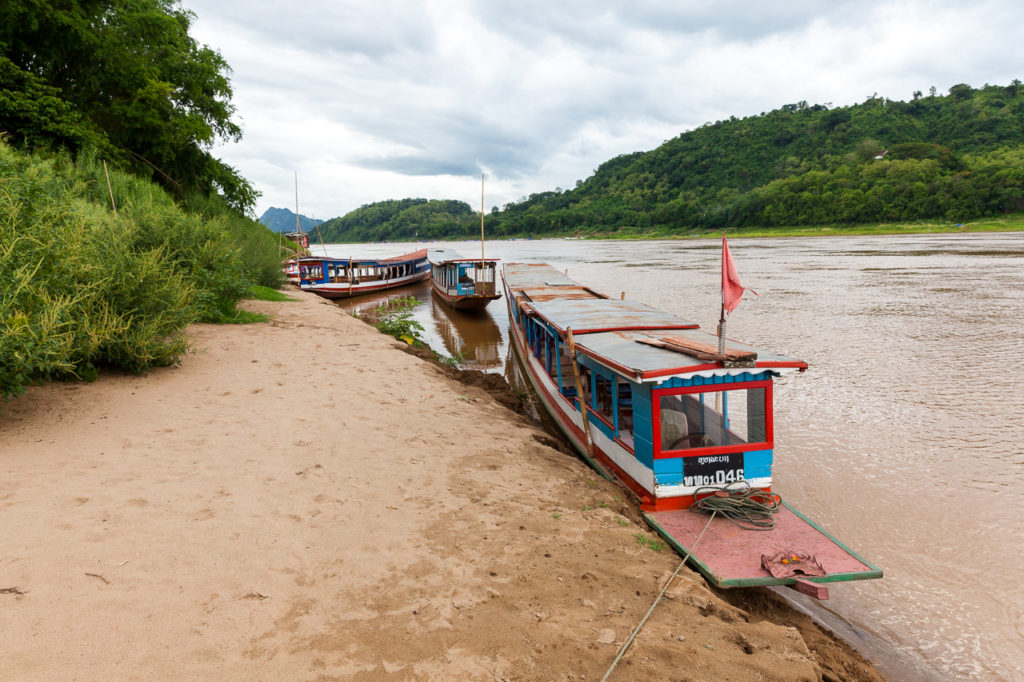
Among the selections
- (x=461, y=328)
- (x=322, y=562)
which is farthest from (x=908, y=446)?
(x=461, y=328)

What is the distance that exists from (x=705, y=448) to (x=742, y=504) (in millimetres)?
715

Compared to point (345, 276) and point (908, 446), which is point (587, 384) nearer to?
point (908, 446)

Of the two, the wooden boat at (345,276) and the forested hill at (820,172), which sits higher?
the forested hill at (820,172)

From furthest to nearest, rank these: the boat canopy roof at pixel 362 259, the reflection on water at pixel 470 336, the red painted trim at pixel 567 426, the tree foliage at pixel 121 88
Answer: the boat canopy roof at pixel 362 259
the reflection on water at pixel 470 336
the tree foliage at pixel 121 88
the red painted trim at pixel 567 426

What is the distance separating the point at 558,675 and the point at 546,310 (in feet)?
26.6

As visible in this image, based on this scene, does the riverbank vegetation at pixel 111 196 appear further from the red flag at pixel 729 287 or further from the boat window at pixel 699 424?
the red flag at pixel 729 287

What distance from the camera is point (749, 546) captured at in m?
5.45

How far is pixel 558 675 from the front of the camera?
3314mm

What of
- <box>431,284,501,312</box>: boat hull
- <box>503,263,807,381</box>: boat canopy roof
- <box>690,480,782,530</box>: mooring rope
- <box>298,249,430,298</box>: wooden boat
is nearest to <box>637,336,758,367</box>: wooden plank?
<box>503,263,807,381</box>: boat canopy roof

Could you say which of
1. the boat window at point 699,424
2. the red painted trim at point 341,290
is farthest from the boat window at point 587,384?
the red painted trim at point 341,290

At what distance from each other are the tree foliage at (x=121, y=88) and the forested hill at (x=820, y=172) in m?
76.2

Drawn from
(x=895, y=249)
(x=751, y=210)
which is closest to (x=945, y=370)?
(x=895, y=249)

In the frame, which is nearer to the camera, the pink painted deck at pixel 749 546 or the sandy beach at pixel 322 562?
the sandy beach at pixel 322 562

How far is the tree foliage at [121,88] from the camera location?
15.9 meters
